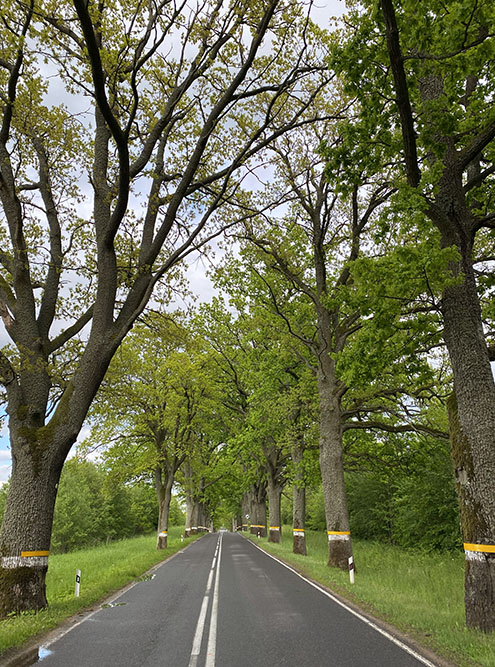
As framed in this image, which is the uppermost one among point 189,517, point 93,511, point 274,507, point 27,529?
point 27,529

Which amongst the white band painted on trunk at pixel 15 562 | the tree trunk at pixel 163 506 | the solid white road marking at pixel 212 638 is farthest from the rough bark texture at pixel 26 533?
the tree trunk at pixel 163 506

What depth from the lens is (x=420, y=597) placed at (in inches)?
386

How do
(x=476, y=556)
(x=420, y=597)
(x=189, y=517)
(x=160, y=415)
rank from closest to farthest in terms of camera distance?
(x=476, y=556) → (x=420, y=597) → (x=160, y=415) → (x=189, y=517)

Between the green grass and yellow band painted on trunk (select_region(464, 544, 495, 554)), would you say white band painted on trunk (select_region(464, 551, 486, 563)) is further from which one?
the green grass

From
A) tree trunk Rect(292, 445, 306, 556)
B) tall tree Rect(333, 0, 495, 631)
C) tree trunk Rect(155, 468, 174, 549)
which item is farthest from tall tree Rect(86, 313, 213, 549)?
tall tree Rect(333, 0, 495, 631)

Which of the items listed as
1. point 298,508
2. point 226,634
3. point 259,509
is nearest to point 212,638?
point 226,634

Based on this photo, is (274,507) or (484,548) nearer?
(484,548)

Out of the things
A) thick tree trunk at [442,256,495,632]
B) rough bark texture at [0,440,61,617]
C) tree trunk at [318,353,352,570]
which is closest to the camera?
thick tree trunk at [442,256,495,632]

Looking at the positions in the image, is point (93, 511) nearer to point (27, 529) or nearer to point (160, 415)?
point (160, 415)

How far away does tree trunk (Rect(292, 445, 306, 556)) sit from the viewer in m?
20.8

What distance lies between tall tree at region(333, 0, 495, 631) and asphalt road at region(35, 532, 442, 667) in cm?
219

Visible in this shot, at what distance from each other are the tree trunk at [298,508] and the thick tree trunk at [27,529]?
44.8 feet

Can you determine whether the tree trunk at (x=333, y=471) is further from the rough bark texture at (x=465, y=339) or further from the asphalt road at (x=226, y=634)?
the rough bark texture at (x=465, y=339)

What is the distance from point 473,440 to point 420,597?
4742mm
